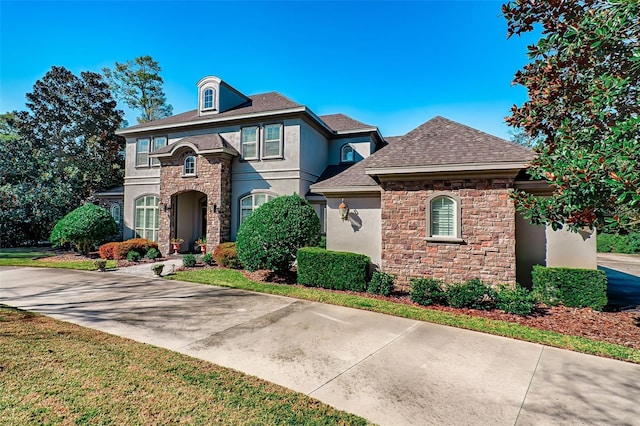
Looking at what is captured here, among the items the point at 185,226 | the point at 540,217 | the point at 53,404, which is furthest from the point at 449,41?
the point at 185,226

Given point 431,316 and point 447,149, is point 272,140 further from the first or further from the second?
point 431,316

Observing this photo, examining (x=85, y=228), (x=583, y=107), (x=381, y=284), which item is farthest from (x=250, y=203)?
(x=583, y=107)

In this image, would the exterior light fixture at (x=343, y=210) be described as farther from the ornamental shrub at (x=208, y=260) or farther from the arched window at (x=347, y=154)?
the arched window at (x=347, y=154)

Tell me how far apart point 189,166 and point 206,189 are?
1.90 m

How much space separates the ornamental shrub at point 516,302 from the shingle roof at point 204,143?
529 inches

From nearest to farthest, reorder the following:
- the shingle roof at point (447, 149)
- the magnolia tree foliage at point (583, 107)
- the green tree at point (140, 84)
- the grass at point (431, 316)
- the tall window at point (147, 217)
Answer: the magnolia tree foliage at point (583, 107)
the grass at point (431, 316)
the shingle roof at point (447, 149)
the tall window at point (147, 217)
the green tree at point (140, 84)

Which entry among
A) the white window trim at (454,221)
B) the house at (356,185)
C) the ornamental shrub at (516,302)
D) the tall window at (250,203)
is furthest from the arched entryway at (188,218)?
the ornamental shrub at (516,302)

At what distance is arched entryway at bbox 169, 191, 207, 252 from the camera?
1659 cm

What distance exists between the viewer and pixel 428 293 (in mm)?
7816

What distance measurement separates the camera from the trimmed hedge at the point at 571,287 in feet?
23.9

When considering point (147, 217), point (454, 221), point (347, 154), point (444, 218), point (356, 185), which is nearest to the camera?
point (454, 221)

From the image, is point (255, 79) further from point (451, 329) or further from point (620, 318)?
point (620, 318)

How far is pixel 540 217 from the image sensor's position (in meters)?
6.25

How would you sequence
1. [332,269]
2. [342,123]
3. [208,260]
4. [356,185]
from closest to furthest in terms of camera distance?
[332,269], [356,185], [208,260], [342,123]
